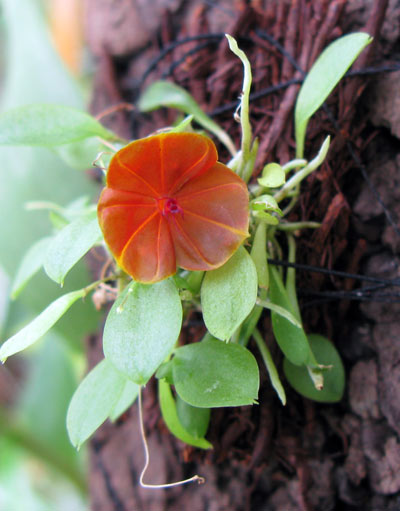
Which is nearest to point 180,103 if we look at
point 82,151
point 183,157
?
point 82,151

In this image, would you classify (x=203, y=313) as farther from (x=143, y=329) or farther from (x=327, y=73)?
(x=327, y=73)

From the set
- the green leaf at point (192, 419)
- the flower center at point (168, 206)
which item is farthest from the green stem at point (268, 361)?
the flower center at point (168, 206)

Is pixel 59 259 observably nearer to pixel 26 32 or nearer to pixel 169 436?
pixel 169 436

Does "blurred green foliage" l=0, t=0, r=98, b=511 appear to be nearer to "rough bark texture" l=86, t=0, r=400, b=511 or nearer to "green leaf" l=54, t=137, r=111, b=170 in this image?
"green leaf" l=54, t=137, r=111, b=170

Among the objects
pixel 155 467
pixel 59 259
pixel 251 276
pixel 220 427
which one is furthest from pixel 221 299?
pixel 155 467

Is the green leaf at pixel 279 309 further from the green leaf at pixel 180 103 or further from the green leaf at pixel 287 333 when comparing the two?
the green leaf at pixel 180 103

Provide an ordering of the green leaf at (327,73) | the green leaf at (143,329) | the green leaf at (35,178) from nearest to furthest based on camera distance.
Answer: the green leaf at (143,329) < the green leaf at (327,73) < the green leaf at (35,178)
